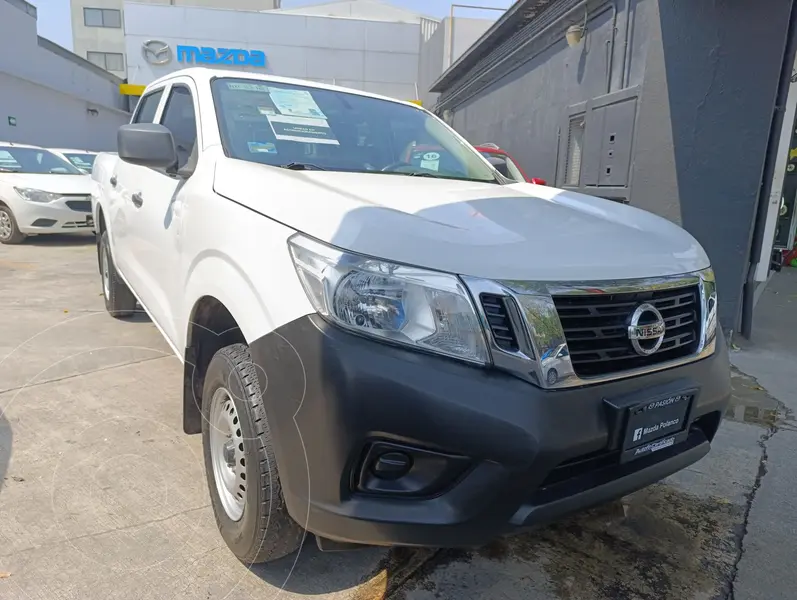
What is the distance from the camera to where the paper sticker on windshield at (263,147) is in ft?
8.32

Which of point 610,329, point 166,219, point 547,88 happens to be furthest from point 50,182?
point 610,329

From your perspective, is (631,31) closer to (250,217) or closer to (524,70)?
(524,70)

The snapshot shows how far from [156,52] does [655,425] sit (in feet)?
89.9

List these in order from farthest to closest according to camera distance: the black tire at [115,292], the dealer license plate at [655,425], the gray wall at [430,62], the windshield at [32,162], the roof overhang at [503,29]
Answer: the gray wall at [430,62] → the windshield at [32,162] → the roof overhang at [503,29] → the black tire at [115,292] → the dealer license plate at [655,425]

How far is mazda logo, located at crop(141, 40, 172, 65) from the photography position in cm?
2453

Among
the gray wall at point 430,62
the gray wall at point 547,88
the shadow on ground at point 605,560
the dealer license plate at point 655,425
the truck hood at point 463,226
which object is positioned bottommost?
the shadow on ground at point 605,560

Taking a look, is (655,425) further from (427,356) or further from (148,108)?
(148,108)

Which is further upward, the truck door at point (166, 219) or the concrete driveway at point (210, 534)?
the truck door at point (166, 219)

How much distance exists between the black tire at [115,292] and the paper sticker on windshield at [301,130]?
2343mm

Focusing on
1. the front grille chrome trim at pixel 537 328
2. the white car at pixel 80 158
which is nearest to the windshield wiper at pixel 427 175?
the front grille chrome trim at pixel 537 328

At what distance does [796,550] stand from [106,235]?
475 cm

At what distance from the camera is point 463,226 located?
6.11 feet

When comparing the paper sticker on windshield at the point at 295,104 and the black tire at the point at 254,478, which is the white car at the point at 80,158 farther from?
the black tire at the point at 254,478

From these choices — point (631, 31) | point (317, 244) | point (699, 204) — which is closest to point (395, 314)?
point (317, 244)
